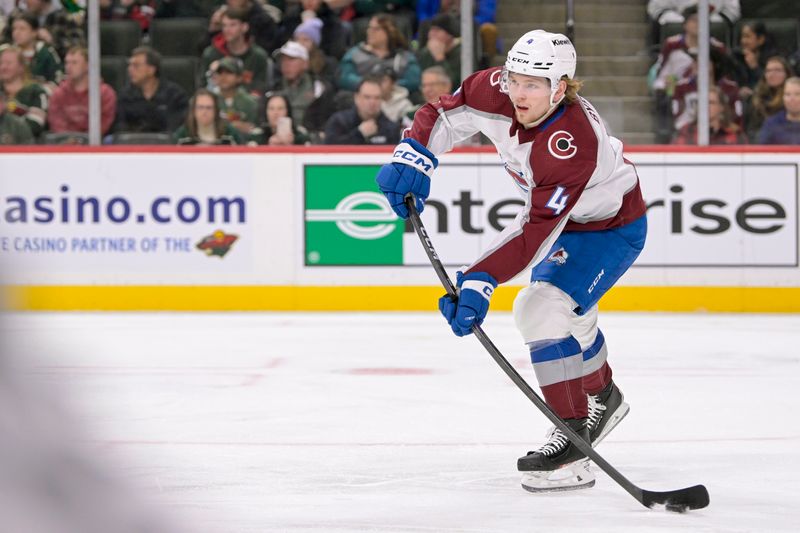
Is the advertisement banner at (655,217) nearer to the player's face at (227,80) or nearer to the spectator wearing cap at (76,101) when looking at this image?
the player's face at (227,80)

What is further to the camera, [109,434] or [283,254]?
[283,254]

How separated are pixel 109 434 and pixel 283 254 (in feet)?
20.5

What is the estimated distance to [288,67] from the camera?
663 cm

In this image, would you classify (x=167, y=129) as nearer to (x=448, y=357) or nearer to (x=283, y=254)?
(x=283, y=254)

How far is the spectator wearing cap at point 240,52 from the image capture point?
21.8 feet

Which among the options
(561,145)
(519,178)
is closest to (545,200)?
(561,145)

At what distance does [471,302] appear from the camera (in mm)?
2463

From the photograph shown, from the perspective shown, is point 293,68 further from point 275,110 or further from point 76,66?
point 76,66

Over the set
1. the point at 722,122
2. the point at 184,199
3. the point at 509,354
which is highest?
the point at 722,122

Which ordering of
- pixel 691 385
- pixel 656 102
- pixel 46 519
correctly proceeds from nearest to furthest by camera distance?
pixel 46 519, pixel 691 385, pixel 656 102

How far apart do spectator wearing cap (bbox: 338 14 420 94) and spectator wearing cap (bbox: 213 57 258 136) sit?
54 cm

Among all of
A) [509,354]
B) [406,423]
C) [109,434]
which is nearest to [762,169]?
[509,354]

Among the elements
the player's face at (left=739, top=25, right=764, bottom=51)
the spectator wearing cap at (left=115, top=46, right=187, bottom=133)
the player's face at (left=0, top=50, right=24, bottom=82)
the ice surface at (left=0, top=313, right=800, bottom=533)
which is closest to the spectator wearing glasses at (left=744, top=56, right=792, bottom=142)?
the player's face at (left=739, top=25, right=764, bottom=51)

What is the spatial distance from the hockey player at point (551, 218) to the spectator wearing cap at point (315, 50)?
373cm
